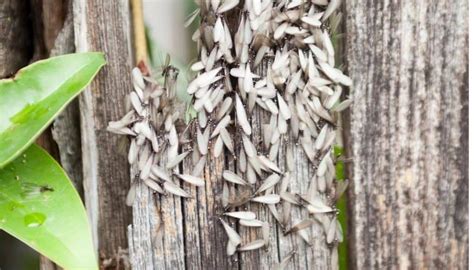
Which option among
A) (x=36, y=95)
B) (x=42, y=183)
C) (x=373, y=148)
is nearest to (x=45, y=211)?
(x=42, y=183)

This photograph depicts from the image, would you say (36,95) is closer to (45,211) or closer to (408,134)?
(45,211)

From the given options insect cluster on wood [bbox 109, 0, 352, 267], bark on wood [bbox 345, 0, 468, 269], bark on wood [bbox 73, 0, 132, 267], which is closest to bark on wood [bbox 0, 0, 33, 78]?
bark on wood [bbox 73, 0, 132, 267]

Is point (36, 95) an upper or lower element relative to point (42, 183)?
upper

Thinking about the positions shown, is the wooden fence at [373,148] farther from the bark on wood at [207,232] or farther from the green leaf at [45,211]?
the green leaf at [45,211]

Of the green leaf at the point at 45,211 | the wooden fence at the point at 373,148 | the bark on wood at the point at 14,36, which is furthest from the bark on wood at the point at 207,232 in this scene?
the bark on wood at the point at 14,36

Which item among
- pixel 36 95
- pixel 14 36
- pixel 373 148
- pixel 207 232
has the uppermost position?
pixel 14 36

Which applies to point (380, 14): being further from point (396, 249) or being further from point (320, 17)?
point (396, 249)

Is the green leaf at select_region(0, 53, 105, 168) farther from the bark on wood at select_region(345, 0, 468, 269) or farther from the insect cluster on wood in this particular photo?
the bark on wood at select_region(345, 0, 468, 269)
